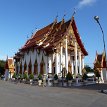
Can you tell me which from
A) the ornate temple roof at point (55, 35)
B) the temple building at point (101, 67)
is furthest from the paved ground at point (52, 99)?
the temple building at point (101, 67)

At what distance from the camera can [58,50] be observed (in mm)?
48344

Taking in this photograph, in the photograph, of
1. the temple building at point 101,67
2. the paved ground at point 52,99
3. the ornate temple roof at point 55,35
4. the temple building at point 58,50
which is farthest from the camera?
the temple building at point 101,67

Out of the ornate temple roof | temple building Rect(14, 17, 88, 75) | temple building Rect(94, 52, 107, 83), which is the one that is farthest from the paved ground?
temple building Rect(94, 52, 107, 83)

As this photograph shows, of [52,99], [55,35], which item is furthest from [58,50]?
[52,99]

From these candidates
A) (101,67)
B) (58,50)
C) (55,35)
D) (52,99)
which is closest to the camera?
(52,99)

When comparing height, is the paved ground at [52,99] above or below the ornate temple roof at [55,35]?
below

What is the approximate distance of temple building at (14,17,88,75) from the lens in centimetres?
4819

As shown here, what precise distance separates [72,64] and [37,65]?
6414 mm

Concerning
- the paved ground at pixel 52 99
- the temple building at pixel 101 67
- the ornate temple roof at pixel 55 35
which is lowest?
the paved ground at pixel 52 99

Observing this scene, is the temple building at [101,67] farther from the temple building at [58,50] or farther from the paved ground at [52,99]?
the paved ground at [52,99]

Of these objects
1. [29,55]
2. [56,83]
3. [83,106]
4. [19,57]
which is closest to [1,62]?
[19,57]

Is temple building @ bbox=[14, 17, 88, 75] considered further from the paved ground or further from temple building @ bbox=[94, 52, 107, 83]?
the paved ground

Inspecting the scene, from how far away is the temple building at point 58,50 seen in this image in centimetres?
4819

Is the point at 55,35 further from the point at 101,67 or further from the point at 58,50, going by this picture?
the point at 101,67
